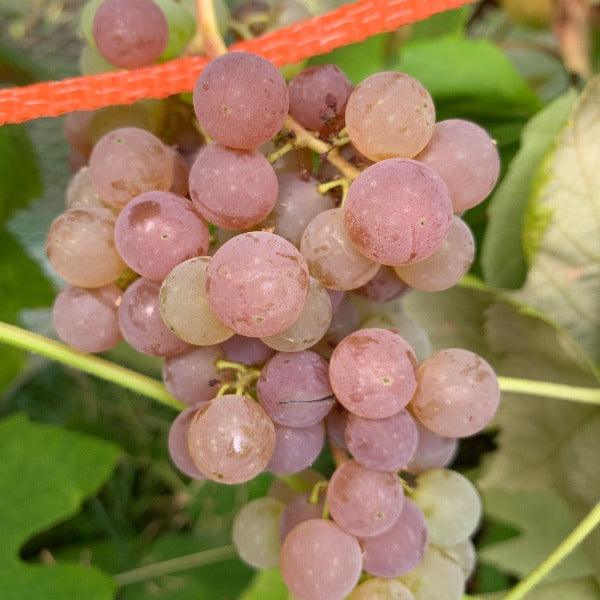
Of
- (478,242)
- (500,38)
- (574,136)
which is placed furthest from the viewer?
(500,38)

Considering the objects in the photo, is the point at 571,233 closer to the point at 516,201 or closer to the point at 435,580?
the point at 516,201

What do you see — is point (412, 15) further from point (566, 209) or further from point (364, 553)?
point (364, 553)

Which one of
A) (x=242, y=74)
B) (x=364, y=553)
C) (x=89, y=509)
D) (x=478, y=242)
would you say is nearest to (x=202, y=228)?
(x=242, y=74)

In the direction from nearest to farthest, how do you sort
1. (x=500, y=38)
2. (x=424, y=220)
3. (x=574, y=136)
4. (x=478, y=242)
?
1. (x=424, y=220)
2. (x=574, y=136)
3. (x=478, y=242)
4. (x=500, y=38)

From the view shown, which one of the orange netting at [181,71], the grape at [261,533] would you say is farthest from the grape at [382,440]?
the orange netting at [181,71]

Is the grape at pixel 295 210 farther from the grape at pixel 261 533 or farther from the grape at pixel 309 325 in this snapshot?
the grape at pixel 261 533

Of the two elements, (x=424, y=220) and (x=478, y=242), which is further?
(x=478, y=242)
